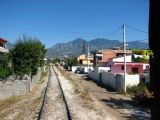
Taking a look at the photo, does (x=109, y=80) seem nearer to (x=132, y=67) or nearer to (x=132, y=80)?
(x=132, y=80)

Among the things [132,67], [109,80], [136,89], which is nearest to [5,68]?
[109,80]

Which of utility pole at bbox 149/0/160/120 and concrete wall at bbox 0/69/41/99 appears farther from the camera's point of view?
concrete wall at bbox 0/69/41/99

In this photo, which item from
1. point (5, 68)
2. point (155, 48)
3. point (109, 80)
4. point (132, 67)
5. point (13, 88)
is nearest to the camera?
point (155, 48)

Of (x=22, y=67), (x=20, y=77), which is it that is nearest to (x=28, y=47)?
(x=22, y=67)

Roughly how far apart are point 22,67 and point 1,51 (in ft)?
40.6

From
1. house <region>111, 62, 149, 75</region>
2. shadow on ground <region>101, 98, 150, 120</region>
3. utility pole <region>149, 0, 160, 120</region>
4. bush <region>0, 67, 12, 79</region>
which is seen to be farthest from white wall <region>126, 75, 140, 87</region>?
house <region>111, 62, 149, 75</region>

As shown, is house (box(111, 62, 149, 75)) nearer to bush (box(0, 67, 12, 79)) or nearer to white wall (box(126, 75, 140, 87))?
white wall (box(126, 75, 140, 87))

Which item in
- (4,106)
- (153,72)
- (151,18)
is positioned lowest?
(4,106)

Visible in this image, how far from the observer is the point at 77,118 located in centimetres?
→ 1499

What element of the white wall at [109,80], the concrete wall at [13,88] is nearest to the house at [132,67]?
the white wall at [109,80]

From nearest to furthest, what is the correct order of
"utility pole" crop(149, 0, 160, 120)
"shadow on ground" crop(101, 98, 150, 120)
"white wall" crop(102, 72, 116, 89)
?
1. "utility pole" crop(149, 0, 160, 120)
2. "shadow on ground" crop(101, 98, 150, 120)
3. "white wall" crop(102, 72, 116, 89)

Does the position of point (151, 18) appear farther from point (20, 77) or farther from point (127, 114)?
point (20, 77)

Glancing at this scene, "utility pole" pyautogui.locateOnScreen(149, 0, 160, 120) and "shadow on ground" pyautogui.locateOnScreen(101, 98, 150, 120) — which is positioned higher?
"utility pole" pyautogui.locateOnScreen(149, 0, 160, 120)

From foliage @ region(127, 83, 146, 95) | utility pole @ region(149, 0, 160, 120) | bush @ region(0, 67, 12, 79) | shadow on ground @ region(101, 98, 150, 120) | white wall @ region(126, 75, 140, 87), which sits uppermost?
utility pole @ region(149, 0, 160, 120)
